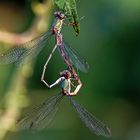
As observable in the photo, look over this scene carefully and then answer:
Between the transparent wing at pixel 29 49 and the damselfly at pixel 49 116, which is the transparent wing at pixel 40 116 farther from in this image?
the transparent wing at pixel 29 49

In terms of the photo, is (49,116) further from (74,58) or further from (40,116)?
(74,58)

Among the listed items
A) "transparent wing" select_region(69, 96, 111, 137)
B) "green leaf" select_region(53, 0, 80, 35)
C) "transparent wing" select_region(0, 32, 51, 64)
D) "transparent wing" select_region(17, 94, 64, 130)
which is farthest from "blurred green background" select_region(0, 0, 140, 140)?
"green leaf" select_region(53, 0, 80, 35)

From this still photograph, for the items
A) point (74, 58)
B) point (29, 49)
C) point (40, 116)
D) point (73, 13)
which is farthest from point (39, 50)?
point (73, 13)

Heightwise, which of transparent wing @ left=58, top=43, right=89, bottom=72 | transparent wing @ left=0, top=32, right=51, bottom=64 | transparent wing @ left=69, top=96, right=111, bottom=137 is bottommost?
transparent wing @ left=69, top=96, right=111, bottom=137

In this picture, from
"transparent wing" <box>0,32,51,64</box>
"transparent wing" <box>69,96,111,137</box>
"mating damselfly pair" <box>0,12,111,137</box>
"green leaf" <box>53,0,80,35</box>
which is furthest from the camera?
"transparent wing" <box>69,96,111,137</box>

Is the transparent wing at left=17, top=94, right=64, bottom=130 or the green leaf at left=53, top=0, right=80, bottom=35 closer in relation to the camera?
the green leaf at left=53, top=0, right=80, bottom=35

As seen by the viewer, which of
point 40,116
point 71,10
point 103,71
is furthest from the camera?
point 103,71

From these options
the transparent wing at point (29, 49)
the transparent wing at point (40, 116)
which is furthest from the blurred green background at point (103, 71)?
the transparent wing at point (29, 49)

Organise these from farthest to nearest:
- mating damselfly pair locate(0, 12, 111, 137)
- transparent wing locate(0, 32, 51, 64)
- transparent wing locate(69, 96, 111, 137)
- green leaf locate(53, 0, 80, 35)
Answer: transparent wing locate(69, 96, 111, 137) < transparent wing locate(0, 32, 51, 64) < mating damselfly pair locate(0, 12, 111, 137) < green leaf locate(53, 0, 80, 35)

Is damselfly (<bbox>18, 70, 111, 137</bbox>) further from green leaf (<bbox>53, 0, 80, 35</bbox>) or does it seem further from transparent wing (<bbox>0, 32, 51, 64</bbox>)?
green leaf (<bbox>53, 0, 80, 35</bbox>)
